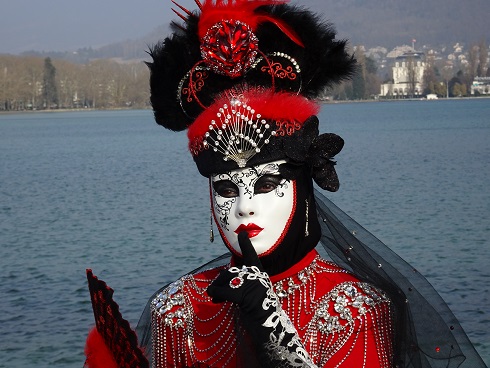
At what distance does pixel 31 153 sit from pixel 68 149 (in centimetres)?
230

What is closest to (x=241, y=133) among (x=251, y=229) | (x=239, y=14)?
(x=251, y=229)

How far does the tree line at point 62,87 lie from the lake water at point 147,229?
101 metres

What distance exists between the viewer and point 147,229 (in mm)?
15781

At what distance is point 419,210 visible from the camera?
1711 centimetres

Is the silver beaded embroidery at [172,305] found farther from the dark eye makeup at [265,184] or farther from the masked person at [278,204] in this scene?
the dark eye makeup at [265,184]

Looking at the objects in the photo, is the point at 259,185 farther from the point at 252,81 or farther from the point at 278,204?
the point at 252,81

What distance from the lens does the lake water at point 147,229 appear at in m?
9.62

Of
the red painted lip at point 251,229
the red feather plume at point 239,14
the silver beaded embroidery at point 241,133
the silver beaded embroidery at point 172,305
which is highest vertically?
the red feather plume at point 239,14

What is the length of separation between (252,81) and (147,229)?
493 inches

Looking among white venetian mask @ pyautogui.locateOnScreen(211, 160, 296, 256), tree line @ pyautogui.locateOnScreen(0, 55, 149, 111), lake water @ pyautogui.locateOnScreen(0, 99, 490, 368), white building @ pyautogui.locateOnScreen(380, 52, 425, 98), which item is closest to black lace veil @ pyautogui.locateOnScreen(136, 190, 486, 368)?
white venetian mask @ pyautogui.locateOnScreen(211, 160, 296, 256)

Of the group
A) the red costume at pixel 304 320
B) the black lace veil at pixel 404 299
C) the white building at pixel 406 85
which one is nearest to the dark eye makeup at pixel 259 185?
the red costume at pixel 304 320

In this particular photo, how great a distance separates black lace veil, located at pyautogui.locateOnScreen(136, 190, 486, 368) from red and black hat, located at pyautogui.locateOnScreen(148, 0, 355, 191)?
0.35 meters

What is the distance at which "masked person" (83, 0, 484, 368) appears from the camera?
10.6 feet

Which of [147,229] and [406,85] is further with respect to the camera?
[406,85]
